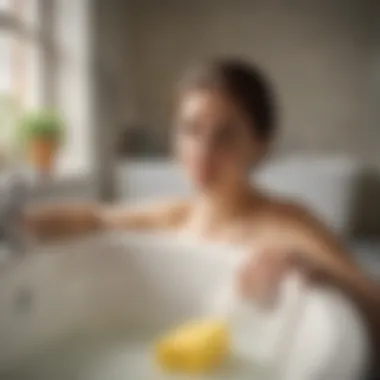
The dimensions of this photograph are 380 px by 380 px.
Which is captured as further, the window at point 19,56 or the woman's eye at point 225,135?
the window at point 19,56

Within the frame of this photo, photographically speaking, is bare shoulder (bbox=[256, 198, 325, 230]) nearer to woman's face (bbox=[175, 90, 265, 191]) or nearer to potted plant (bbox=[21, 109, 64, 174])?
woman's face (bbox=[175, 90, 265, 191])

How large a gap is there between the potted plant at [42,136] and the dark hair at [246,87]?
22cm

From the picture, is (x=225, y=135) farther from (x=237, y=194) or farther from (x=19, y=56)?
(x=19, y=56)

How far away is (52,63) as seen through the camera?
1.04 metres

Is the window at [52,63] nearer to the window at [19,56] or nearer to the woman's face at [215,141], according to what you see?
the window at [19,56]

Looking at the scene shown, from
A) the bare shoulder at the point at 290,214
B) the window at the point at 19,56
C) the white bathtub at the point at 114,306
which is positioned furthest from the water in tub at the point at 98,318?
the window at the point at 19,56

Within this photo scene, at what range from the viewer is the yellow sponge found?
2.82 ft

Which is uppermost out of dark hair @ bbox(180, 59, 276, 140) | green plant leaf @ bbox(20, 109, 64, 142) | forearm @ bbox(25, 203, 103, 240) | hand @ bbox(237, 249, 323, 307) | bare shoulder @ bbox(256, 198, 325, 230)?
dark hair @ bbox(180, 59, 276, 140)

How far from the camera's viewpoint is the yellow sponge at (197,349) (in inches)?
33.9

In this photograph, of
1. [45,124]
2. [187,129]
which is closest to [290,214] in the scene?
[187,129]

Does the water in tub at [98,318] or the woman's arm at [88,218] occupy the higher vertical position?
the woman's arm at [88,218]

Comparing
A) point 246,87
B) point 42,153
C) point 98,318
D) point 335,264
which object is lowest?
point 98,318

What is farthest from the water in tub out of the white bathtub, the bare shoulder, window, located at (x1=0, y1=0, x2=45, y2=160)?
window, located at (x1=0, y1=0, x2=45, y2=160)

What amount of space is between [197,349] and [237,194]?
20 centimetres
